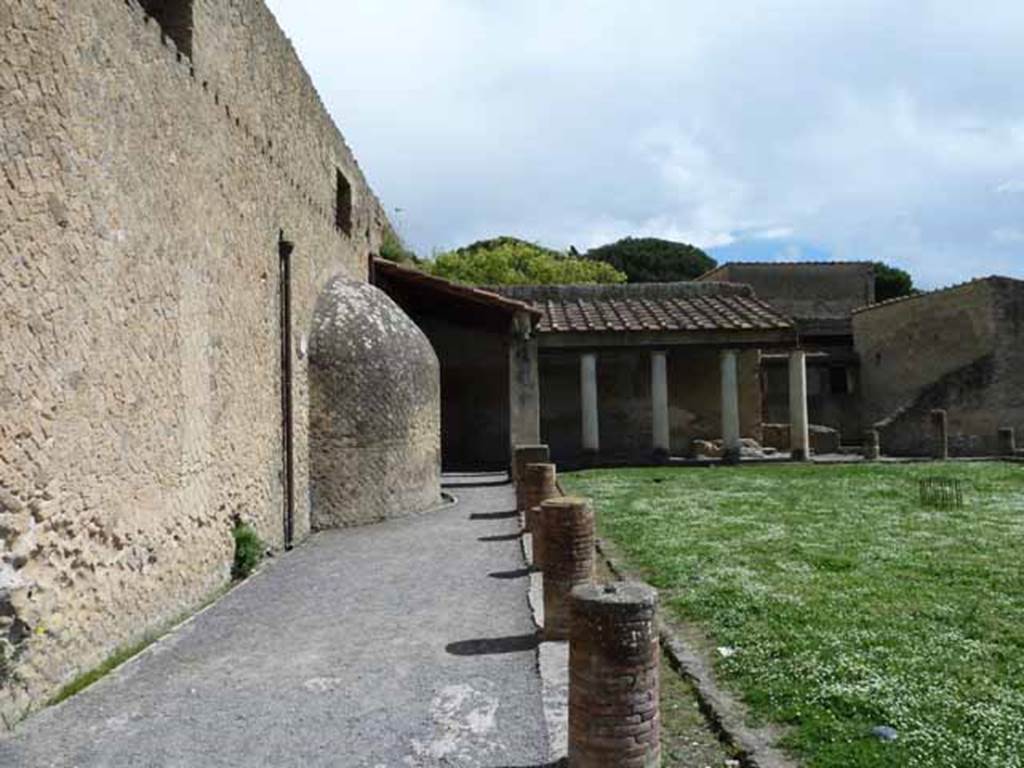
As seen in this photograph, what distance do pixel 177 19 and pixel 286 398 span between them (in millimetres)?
4098

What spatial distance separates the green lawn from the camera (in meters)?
3.77

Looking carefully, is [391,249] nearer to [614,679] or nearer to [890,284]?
[614,679]

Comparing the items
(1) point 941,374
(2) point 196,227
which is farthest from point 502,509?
(1) point 941,374

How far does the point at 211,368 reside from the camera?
7602 mm

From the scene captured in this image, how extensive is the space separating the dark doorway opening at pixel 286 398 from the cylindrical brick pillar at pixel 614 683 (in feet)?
21.9

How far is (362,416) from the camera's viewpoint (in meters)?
11.1

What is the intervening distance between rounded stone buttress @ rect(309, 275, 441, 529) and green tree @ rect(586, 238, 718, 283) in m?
41.0

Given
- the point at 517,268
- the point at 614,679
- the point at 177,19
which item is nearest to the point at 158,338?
the point at 177,19

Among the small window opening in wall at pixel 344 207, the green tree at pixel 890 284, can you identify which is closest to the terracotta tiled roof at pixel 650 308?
the small window opening in wall at pixel 344 207

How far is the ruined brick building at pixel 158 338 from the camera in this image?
4.66m

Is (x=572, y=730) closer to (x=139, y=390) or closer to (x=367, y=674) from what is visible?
(x=367, y=674)

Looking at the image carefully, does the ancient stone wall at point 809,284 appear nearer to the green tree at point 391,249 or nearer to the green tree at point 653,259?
the green tree at point 653,259

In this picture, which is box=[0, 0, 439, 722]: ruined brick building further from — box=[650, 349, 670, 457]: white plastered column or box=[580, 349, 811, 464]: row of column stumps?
box=[650, 349, 670, 457]: white plastered column

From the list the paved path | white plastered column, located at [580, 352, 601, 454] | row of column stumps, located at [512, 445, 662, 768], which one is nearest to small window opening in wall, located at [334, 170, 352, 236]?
white plastered column, located at [580, 352, 601, 454]
